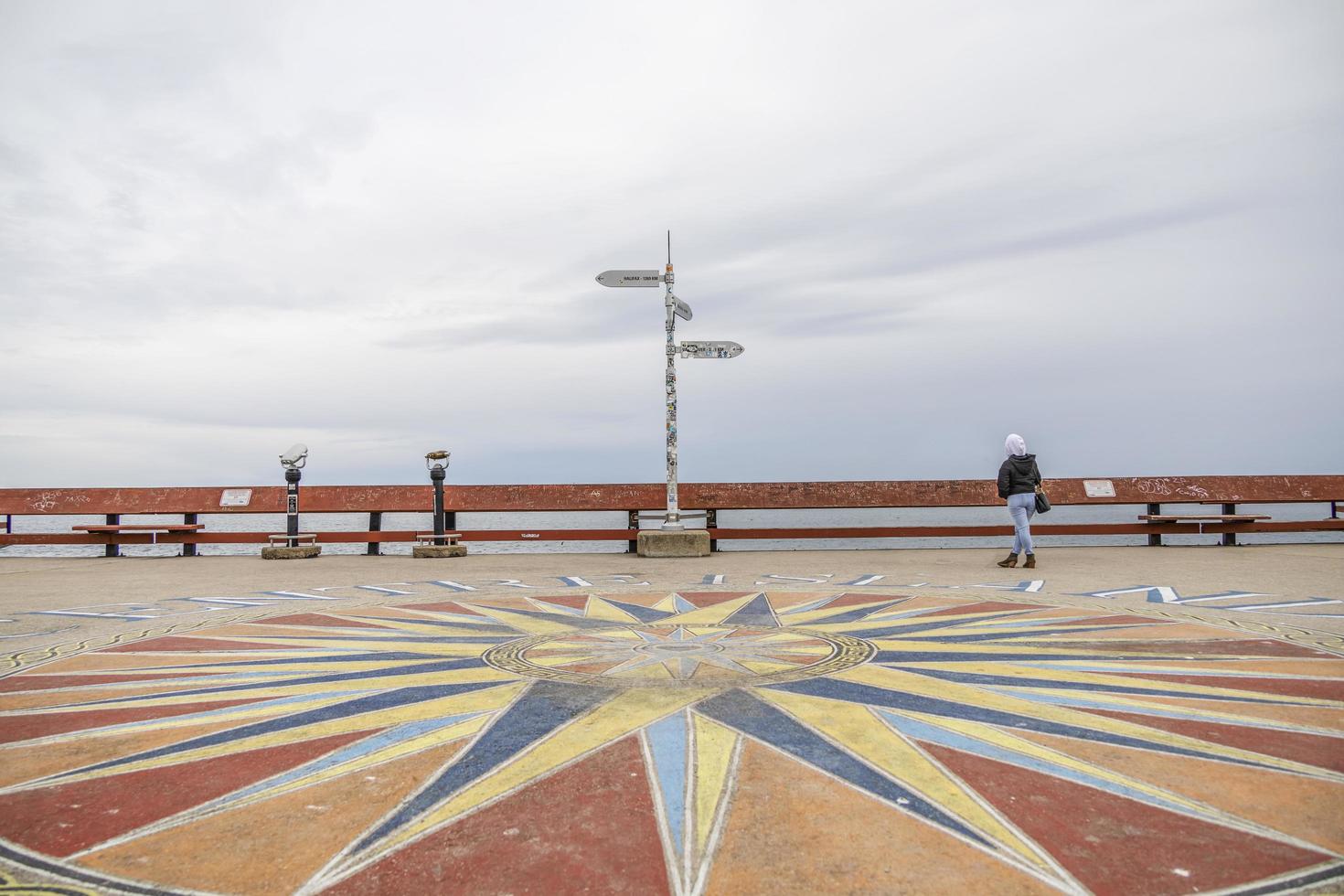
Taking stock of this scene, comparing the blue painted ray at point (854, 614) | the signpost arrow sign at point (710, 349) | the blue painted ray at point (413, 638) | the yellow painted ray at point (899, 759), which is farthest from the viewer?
the signpost arrow sign at point (710, 349)

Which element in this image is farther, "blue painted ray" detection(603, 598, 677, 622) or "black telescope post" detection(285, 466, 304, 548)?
"black telescope post" detection(285, 466, 304, 548)

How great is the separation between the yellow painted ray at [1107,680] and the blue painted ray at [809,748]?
1.32 m

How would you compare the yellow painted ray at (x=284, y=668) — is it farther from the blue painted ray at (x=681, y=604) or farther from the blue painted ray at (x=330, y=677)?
the blue painted ray at (x=681, y=604)

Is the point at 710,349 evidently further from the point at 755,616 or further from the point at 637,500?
the point at 755,616

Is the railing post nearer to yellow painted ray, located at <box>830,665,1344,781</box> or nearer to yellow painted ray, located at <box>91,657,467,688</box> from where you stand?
yellow painted ray, located at <box>91,657,467,688</box>

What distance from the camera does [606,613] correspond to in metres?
6.65

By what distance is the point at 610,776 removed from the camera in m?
2.87

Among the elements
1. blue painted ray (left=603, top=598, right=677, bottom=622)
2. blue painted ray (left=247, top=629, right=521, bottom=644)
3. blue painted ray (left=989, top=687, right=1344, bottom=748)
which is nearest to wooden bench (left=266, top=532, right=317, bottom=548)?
blue painted ray (left=247, top=629, right=521, bottom=644)

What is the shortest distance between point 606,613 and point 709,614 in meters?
0.88

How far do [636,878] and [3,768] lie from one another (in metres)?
2.74

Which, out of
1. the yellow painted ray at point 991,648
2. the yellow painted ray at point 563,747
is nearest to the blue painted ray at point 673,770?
the yellow painted ray at point 563,747

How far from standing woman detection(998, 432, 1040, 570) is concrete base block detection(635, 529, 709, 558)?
411 centimetres

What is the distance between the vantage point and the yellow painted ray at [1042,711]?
2.99 metres

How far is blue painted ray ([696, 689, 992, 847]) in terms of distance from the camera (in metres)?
2.57
